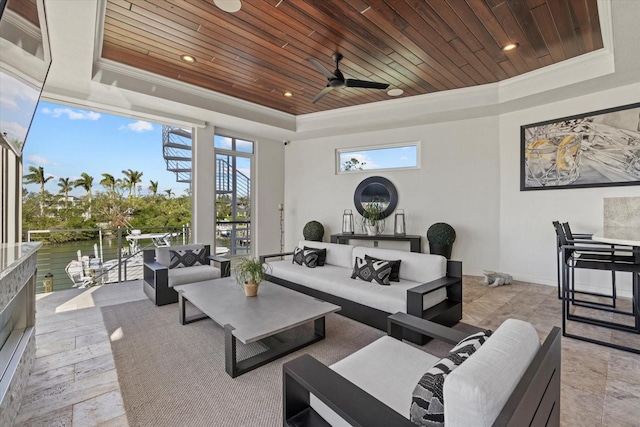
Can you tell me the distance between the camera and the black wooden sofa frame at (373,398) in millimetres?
875

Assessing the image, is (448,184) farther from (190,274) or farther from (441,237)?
(190,274)

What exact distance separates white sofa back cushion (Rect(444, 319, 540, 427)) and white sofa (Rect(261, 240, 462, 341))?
61.7 inches

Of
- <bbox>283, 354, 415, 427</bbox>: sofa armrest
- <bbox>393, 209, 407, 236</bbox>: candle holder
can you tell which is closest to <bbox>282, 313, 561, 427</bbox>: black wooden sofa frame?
<bbox>283, 354, 415, 427</bbox>: sofa armrest

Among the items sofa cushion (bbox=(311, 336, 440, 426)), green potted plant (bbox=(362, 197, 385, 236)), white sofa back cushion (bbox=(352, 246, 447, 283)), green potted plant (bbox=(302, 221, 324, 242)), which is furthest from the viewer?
green potted plant (bbox=(302, 221, 324, 242))

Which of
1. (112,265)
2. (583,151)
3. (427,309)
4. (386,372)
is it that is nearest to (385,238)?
(427,309)

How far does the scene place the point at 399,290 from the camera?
2.88m

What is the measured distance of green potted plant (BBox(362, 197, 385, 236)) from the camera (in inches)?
229

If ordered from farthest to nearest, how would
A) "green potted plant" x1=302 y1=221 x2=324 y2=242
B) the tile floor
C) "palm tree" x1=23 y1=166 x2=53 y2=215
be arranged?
"green potted plant" x1=302 y1=221 x2=324 y2=242, "palm tree" x1=23 y1=166 x2=53 y2=215, the tile floor

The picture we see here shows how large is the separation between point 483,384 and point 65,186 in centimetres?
579


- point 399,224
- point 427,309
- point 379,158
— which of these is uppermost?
point 379,158

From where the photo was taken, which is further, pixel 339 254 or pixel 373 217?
pixel 373 217

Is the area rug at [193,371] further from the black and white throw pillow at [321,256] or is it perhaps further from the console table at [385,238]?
the console table at [385,238]

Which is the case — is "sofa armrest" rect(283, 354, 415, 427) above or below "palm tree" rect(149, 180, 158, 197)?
below

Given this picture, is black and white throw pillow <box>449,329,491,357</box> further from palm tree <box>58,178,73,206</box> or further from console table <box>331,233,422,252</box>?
palm tree <box>58,178,73,206</box>
